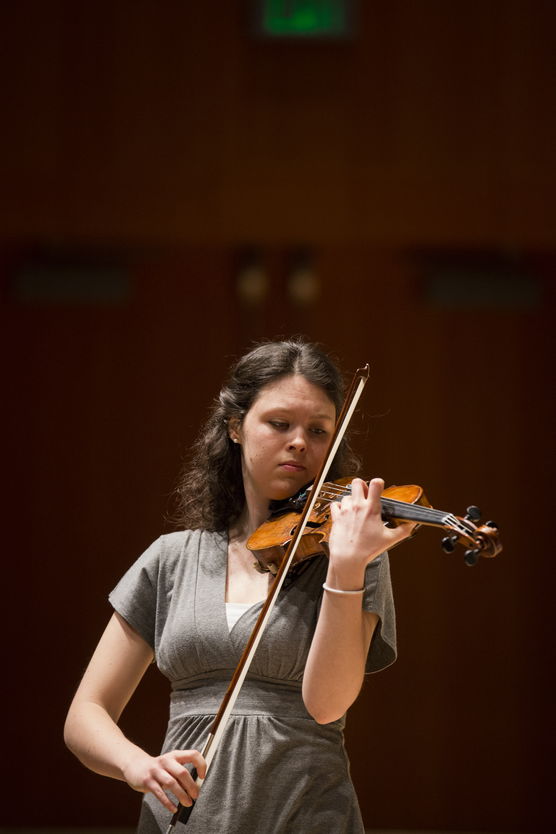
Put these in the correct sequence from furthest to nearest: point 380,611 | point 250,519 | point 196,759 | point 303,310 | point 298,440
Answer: point 303,310 < point 250,519 < point 298,440 < point 380,611 < point 196,759

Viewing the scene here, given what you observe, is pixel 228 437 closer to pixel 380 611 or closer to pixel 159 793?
pixel 380 611

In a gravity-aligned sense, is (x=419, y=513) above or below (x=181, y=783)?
above

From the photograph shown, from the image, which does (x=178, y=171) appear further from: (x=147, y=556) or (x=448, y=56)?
(x=147, y=556)

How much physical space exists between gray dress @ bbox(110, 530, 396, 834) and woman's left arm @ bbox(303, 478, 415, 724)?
8 cm

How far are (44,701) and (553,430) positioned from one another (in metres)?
2.09

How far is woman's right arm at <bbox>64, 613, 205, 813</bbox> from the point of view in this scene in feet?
4.16

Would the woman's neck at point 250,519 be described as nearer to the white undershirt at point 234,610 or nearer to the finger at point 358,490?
the white undershirt at point 234,610

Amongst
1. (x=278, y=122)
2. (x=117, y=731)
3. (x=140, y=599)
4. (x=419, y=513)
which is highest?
(x=278, y=122)

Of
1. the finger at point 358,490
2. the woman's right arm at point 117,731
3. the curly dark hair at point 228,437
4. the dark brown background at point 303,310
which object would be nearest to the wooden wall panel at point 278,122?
the dark brown background at point 303,310

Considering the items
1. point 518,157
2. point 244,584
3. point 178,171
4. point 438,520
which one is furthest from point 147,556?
point 518,157

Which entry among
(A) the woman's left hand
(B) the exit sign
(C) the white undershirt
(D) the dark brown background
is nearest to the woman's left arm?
(A) the woman's left hand

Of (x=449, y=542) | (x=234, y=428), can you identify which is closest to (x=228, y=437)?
(x=234, y=428)

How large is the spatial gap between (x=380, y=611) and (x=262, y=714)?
22cm

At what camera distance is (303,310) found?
3857mm
